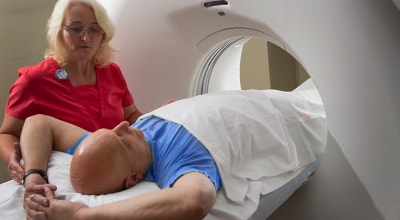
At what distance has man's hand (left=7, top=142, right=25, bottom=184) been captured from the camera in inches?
55.0

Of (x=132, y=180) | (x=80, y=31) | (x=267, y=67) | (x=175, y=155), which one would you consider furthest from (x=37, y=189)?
(x=267, y=67)

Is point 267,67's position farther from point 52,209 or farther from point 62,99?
point 52,209

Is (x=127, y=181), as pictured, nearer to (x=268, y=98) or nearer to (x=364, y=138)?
(x=268, y=98)

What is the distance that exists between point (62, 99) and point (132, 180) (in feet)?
2.55

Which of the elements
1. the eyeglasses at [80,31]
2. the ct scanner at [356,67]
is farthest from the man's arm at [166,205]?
the eyeglasses at [80,31]

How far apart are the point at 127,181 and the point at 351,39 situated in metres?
0.76

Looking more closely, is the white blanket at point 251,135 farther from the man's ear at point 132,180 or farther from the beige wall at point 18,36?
the beige wall at point 18,36

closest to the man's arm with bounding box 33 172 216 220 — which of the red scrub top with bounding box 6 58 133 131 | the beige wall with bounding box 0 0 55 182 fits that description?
the red scrub top with bounding box 6 58 133 131

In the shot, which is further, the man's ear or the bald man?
the man's ear

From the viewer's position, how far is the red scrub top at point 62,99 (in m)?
1.84

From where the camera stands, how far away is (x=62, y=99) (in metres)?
1.89

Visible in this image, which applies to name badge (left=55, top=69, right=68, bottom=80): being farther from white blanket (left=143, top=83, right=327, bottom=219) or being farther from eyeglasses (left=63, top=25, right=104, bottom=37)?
white blanket (left=143, top=83, right=327, bottom=219)

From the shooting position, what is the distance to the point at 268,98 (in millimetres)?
1574

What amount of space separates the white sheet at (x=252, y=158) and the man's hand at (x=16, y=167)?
0.08 feet
